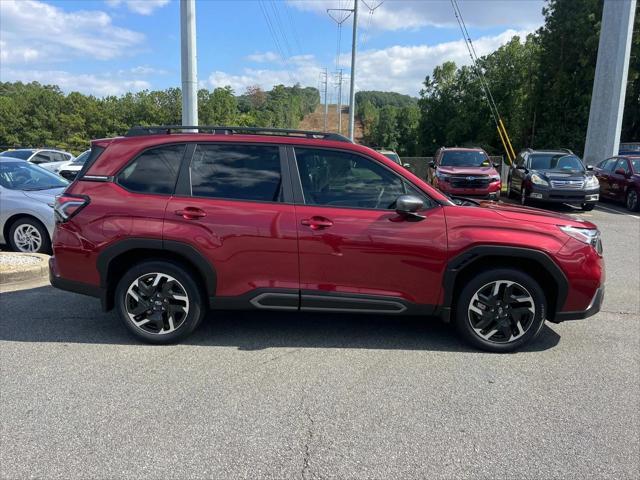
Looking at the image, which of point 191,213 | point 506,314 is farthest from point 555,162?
point 191,213

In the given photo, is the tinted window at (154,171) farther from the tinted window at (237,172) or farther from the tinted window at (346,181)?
the tinted window at (346,181)

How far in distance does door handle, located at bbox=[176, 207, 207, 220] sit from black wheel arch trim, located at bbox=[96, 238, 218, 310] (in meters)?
0.23

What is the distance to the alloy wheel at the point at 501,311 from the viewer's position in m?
4.22

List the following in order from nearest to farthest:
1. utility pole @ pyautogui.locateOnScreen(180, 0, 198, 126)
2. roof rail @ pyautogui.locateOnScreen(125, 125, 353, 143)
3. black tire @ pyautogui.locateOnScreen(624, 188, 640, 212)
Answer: roof rail @ pyautogui.locateOnScreen(125, 125, 353, 143), utility pole @ pyautogui.locateOnScreen(180, 0, 198, 126), black tire @ pyautogui.locateOnScreen(624, 188, 640, 212)

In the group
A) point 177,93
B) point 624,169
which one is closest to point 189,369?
point 624,169

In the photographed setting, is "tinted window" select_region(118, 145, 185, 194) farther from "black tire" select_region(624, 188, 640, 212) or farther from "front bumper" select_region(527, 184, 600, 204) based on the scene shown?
"black tire" select_region(624, 188, 640, 212)

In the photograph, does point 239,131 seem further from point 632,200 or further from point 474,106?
point 474,106

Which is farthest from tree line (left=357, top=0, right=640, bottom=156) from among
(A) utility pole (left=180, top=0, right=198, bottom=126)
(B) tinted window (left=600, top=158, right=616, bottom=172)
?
(A) utility pole (left=180, top=0, right=198, bottom=126)

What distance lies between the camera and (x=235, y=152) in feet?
14.3

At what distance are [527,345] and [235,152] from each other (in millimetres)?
3107

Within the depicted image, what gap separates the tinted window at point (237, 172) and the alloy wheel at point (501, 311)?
1.95m

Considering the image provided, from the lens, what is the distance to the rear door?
13.6ft

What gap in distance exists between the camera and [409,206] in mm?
4016

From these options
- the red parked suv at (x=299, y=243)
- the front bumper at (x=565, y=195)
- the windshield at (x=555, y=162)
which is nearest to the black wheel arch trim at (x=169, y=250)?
the red parked suv at (x=299, y=243)
